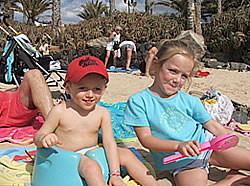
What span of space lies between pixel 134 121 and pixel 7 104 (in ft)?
5.66

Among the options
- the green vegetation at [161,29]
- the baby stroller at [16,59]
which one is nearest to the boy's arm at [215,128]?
the baby stroller at [16,59]

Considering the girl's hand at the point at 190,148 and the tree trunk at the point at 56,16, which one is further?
the tree trunk at the point at 56,16

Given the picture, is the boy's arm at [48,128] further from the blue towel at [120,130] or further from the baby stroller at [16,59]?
the baby stroller at [16,59]

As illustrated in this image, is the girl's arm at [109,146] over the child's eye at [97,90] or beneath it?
beneath

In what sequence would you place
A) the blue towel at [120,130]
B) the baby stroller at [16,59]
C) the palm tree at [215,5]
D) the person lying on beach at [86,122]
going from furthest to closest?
the palm tree at [215,5] < the baby stroller at [16,59] < the blue towel at [120,130] < the person lying on beach at [86,122]

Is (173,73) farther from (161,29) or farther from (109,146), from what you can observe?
(161,29)

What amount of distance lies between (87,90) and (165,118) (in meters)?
0.63

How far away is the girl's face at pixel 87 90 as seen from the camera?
1.74m

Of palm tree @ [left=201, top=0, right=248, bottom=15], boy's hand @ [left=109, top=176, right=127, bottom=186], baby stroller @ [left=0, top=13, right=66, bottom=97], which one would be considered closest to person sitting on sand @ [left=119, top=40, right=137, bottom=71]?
baby stroller @ [left=0, top=13, right=66, bottom=97]

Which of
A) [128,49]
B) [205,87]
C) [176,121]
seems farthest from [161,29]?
[176,121]

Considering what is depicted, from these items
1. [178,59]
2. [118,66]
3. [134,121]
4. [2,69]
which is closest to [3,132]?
[2,69]

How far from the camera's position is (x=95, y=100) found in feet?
5.90

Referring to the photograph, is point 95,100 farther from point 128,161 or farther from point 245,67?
point 245,67

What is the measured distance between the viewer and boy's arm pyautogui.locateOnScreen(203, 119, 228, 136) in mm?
1938
